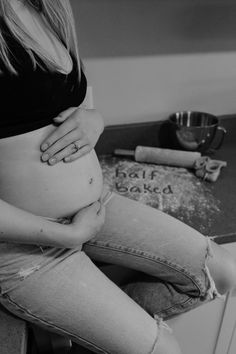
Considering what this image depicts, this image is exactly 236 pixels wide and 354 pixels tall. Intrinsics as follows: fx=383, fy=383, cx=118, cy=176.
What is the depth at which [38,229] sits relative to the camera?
69 centimetres

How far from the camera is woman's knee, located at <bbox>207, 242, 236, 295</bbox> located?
870 millimetres

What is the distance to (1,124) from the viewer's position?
2.33 ft

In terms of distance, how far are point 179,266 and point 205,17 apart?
2.72 feet

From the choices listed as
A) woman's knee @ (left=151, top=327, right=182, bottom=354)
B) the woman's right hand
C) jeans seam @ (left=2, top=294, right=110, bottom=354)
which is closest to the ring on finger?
the woman's right hand

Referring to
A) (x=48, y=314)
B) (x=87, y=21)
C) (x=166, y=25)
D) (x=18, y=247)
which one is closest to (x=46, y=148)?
(x=18, y=247)

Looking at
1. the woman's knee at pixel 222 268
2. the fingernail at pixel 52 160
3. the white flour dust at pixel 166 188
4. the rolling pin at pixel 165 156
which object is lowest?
the woman's knee at pixel 222 268

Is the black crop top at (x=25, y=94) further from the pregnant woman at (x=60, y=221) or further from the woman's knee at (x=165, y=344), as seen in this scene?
the woman's knee at (x=165, y=344)

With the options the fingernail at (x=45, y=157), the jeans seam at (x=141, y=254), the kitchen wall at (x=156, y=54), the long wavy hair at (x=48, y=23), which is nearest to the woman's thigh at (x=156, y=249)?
the jeans seam at (x=141, y=254)

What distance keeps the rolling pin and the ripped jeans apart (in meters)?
0.37

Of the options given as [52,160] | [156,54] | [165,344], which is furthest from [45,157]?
[156,54]

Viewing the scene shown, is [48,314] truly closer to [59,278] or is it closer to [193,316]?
[59,278]

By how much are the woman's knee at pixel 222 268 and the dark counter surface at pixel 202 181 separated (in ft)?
0.15

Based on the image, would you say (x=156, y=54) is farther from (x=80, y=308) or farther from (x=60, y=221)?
(x=80, y=308)

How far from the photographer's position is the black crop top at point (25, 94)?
0.71 meters
